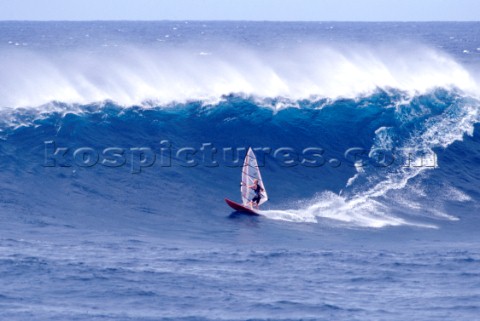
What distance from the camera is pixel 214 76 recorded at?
103ft

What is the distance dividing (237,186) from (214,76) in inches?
373

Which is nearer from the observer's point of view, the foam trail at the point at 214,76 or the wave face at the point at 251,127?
the wave face at the point at 251,127

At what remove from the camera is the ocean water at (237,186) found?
13.1m

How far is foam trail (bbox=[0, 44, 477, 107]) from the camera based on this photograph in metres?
29.3

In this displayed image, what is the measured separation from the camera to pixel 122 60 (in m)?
32.8

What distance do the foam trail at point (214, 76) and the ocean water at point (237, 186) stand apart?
10 cm

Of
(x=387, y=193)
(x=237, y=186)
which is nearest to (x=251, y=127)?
(x=237, y=186)

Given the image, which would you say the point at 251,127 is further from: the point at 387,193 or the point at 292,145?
the point at 387,193

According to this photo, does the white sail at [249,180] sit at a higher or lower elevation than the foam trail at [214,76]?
lower

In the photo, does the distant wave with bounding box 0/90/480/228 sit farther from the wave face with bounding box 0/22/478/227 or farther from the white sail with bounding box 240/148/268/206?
the white sail with bounding box 240/148/268/206

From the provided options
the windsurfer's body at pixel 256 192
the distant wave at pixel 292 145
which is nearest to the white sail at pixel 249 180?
the windsurfer's body at pixel 256 192

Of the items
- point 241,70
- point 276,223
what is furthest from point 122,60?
point 276,223

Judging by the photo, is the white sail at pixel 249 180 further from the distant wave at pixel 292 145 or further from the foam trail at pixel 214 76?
the foam trail at pixel 214 76

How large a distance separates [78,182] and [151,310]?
33.9 ft
